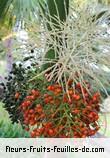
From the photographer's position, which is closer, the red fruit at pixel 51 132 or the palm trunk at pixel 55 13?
the red fruit at pixel 51 132

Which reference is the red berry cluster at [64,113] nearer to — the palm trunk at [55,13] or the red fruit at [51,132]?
the red fruit at [51,132]

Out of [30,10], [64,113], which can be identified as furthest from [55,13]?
[30,10]

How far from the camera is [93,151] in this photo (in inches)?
41.7

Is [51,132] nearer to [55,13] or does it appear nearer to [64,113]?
[64,113]

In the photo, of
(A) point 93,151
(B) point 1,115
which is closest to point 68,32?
(A) point 93,151

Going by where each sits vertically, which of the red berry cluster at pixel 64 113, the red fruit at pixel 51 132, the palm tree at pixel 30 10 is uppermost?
the palm tree at pixel 30 10

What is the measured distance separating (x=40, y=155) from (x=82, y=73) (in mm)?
285

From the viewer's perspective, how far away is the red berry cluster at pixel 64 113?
3.23 feet

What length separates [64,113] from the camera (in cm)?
100

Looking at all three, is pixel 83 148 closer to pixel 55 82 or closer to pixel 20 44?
pixel 55 82

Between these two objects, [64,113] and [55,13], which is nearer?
[64,113]

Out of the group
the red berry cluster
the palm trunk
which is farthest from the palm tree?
the red berry cluster

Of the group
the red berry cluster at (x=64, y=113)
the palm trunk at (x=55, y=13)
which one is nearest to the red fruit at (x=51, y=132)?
the red berry cluster at (x=64, y=113)

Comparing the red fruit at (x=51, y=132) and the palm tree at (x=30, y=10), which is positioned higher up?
the palm tree at (x=30, y=10)
